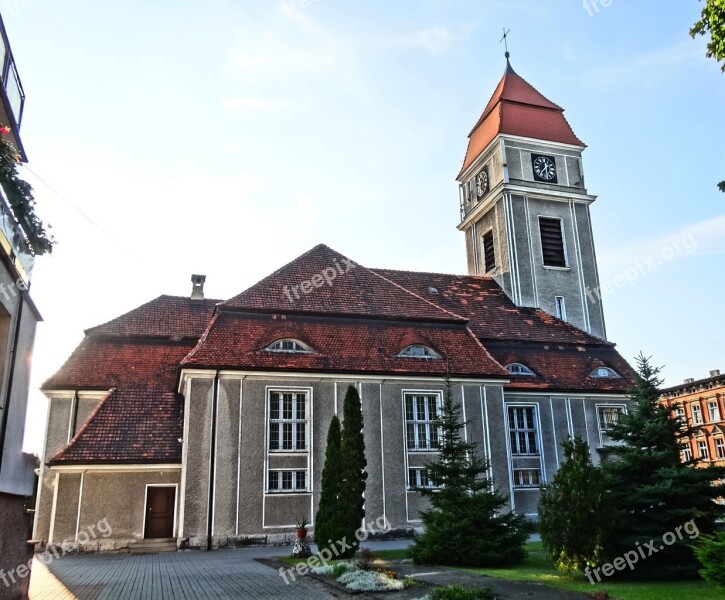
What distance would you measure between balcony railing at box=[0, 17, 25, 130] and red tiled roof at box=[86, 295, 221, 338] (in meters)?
17.6

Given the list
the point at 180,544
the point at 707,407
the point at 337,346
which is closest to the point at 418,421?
the point at 337,346

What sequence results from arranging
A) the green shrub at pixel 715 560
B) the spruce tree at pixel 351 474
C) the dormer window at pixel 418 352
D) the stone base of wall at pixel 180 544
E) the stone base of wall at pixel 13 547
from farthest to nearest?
the dormer window at pixel 418 352 → the stone base of wall at pixel 180 544 → the spruce tree at pixel 351 474 → the green shrub at pixel 715 560 → the stone base of wall at pixel 13 547

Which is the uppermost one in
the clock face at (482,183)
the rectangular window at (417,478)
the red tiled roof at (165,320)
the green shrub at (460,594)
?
the clock face at (482,183)

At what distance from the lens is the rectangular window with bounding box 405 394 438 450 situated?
23392 millimetres

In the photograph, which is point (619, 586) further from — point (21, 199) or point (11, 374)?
point (21, 199)

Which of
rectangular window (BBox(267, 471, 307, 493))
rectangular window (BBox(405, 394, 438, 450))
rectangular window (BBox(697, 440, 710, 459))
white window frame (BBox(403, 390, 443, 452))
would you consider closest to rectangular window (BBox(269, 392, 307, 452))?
rectangular window (BBox(267, 471, 307, 493))

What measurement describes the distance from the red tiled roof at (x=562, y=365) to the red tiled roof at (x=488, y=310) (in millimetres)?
434

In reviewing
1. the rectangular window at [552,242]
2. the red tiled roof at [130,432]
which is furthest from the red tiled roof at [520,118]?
the red tiled roof at [130,432]

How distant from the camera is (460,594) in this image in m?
10.3

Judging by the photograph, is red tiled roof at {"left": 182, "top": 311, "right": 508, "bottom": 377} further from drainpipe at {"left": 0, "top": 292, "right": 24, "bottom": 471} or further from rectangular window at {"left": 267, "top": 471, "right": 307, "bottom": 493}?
drainpipe at {"left": 0, "top": 292, "right": 24, "bottom": 471}

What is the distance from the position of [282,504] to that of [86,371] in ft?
32.3

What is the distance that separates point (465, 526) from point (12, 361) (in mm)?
11014

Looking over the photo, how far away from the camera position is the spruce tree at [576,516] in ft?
41.7

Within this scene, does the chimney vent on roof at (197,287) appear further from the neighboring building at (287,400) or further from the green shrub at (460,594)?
the green shrub at (460,594)
